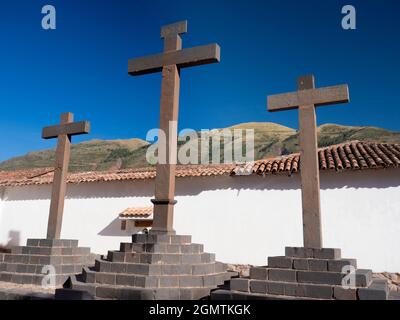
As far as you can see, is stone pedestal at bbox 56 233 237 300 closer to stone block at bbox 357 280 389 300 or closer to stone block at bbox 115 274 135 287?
stone block at bbox 115 274 135 287

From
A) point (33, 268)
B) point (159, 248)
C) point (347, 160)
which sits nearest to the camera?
point (159, 248)

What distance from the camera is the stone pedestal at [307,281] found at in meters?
4.48

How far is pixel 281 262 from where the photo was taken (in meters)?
5.06

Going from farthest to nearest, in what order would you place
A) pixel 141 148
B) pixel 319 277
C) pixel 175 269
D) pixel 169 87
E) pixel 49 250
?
pixel 141 148 → pixel 49 250 → pixel 169 87 → pixel 175 269 → pixel 319 277

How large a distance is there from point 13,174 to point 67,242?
Result: 11.5 meters

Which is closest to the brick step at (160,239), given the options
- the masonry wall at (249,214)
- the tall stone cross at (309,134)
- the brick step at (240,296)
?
the brick step at (240,296)

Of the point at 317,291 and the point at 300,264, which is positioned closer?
the point at 317,291

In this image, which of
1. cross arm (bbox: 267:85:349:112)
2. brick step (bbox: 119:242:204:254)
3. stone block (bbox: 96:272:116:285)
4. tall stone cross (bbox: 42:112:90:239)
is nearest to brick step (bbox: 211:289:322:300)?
brick step (bbox: 119:242:204:254)

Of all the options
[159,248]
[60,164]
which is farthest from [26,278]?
[159,248]

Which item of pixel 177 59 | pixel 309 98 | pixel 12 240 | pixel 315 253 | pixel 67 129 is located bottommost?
pixel 315 253

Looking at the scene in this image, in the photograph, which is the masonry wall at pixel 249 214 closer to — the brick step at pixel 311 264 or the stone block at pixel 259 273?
the brick step at pixel 311 264

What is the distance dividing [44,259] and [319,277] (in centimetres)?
554

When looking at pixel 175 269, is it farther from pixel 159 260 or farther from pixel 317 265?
pixel 317 265
